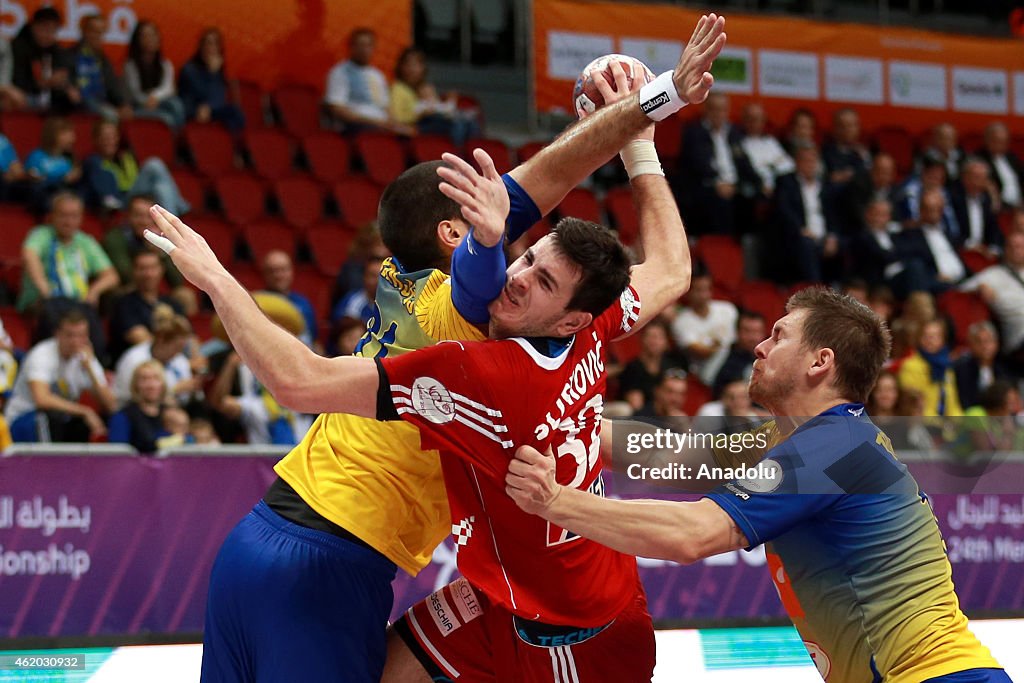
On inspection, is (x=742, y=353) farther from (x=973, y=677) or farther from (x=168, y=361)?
(x=973, y=677)

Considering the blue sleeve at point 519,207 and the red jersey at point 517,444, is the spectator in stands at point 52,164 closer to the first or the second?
the blue sleeve at point 519,207

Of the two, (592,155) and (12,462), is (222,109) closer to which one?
(12,462)

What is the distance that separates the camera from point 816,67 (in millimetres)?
15883

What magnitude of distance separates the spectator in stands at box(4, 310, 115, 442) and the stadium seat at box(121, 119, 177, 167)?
3.53 meters

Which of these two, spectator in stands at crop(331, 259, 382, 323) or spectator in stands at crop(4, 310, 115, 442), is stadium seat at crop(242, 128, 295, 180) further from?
spectator in stands at crop(4, 310, 115, 442)

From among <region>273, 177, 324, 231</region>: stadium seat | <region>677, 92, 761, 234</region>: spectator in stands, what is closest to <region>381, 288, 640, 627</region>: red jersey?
<region>273, 177, 324, 231</region>: stadium seat

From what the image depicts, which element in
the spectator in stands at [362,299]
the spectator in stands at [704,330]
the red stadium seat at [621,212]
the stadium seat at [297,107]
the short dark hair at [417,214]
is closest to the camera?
the short dark hair at [417,214]

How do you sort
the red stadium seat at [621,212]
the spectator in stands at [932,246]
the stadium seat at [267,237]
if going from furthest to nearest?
the red stadium seat at [621,212]
the spectator in stands at [932,246]
the stadium seat at [267,237]

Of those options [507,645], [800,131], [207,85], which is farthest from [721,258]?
[507,645]

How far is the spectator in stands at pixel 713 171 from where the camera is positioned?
1348cm

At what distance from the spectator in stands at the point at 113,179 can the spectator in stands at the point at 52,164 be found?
19cm

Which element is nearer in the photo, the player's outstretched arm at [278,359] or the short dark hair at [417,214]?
the player's outstretched arm at [278,359]

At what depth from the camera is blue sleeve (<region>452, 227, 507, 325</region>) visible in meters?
3.24

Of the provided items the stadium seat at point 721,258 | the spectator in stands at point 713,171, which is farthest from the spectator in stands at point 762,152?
the stadium seat at point 721,258
